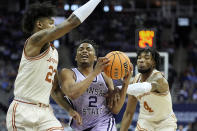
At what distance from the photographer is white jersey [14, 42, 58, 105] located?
4.21 metres

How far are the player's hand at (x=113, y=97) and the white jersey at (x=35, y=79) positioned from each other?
94 centimetres

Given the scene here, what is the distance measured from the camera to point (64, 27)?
3965 millimetres

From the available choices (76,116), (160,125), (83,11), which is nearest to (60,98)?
(76,116)

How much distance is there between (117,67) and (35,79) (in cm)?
106

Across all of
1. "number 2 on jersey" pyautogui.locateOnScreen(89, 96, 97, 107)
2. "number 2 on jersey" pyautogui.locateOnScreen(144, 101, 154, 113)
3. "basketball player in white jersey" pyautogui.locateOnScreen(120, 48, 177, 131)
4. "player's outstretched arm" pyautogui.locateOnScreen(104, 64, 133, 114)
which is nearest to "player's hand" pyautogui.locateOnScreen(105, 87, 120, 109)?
"player's outstretched arm" pyautogui.locateOnScreen(104, 64, 133, 114)

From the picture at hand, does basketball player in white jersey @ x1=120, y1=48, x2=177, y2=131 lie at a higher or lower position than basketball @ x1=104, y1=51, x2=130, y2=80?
lower

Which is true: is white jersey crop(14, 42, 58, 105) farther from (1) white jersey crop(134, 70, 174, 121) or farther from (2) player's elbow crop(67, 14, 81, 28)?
(1) white jersey crop(134, 70, 174, 121)

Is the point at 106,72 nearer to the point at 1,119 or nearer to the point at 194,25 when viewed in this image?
the point at 1,119

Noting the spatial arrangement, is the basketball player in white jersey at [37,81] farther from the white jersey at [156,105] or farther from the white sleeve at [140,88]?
the white jersey at [156,105]

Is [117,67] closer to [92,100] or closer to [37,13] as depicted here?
[92,100]

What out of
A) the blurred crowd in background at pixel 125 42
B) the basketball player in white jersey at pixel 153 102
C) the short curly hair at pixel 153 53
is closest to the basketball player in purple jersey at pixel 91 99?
the basketball player in white jersey at pixel 153 102

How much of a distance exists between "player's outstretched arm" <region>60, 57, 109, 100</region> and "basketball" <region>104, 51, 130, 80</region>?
0.64 feet

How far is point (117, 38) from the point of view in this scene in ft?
63.4

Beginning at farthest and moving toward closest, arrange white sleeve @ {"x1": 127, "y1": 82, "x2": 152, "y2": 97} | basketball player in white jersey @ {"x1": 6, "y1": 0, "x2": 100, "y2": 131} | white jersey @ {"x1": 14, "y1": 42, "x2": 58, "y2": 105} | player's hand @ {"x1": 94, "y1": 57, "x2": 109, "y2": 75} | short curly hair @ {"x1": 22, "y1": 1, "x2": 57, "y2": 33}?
white sleeve @ {"x1": 127, "y1": 82, "x2": 152, "y2": 97}
short curly hair @ {"x1": 22, "y1": 1, "x2": 57, "y2": 33}
player's hand @ {"x1": 94, "y1": 57, "x2": 109, "y2": 75}
white jersey @ {"x1": 14, "y1": 42, "x2": 58, "y2": 105}
basketball player in white jersey @ {"x1": 6, "y1": 0, "x2": 100, "y2": 131}
